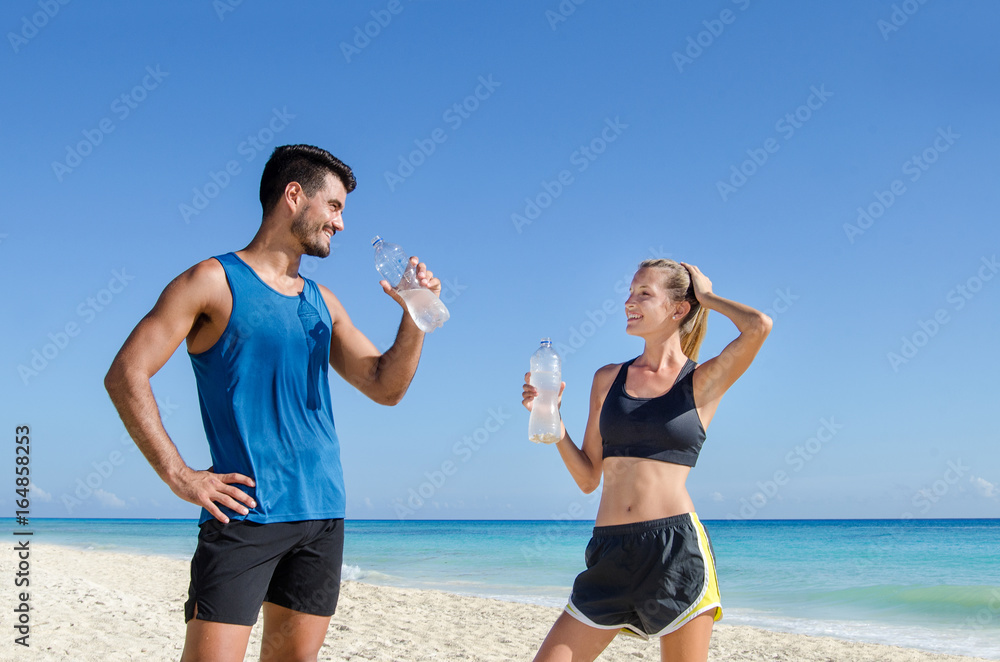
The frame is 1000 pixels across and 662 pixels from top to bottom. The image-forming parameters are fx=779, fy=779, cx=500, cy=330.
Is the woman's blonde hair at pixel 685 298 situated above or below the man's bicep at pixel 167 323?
above

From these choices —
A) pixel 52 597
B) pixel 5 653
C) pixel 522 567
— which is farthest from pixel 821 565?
pixel 5 653

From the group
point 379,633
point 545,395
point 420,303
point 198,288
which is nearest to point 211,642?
point 198,288

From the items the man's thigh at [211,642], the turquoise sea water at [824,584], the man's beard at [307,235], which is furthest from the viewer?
the turquoise sea water at [824,584]

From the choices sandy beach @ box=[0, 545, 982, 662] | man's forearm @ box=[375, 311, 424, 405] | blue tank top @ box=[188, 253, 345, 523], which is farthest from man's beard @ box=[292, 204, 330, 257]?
sandy beach @ box=[0, 545, 982, 662]

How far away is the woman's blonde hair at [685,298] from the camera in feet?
12.1

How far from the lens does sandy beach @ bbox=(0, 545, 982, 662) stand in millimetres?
7477

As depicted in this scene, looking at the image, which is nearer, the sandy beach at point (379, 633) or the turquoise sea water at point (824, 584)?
the sandy beach at point (379, 633)

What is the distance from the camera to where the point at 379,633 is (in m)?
9.15

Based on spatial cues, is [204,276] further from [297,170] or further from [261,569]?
[261,569]

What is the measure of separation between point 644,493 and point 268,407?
5.22 feet

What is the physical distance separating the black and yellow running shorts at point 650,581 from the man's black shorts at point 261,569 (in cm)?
104

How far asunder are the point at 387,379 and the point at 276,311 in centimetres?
57

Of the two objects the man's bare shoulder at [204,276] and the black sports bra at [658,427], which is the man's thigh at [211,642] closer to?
the man's bare shoulder at [204,276]

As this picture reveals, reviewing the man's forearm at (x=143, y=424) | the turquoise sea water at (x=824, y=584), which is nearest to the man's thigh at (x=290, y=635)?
the man's forearm at (x=143, y=424)
